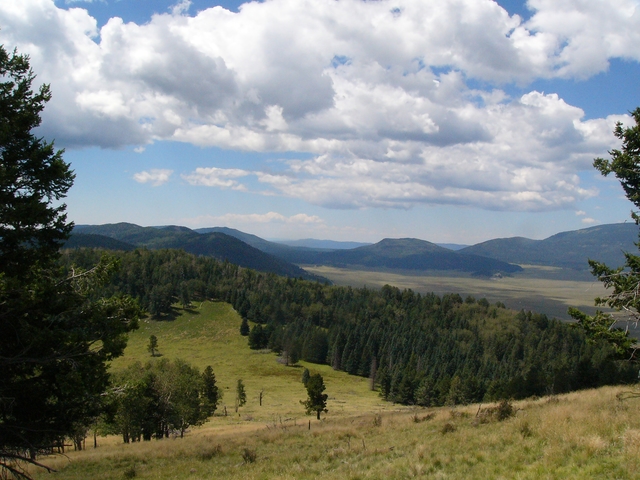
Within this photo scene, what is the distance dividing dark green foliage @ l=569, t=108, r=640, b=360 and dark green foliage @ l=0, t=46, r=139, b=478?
1771cm

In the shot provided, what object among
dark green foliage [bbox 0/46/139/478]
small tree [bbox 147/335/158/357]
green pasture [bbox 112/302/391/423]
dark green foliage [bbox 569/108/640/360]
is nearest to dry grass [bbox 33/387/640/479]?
dark green foliage [bbox 569/108/640/360]

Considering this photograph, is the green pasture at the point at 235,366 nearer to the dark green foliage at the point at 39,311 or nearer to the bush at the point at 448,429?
the bush at the point at 448,429

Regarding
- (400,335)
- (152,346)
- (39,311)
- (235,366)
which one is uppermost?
(39,311)

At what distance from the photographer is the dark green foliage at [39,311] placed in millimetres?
11297

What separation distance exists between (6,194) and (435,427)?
1849cm

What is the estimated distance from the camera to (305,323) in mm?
152625

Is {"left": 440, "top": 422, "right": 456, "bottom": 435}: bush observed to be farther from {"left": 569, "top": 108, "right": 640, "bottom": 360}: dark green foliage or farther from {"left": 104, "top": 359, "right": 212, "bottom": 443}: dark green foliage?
{"left": 104, "top": 359, "right": 212, "bottom": 443}: dark green foliage

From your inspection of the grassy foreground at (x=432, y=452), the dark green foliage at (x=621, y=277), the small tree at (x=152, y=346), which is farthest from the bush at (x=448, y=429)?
the small tree at (x=152, y=346)

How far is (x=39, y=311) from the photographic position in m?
11.9

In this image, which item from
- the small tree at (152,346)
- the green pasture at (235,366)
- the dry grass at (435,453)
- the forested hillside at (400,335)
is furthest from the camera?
the small tree at (152,346)

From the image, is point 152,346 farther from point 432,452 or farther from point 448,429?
point 432,452

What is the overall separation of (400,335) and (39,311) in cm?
13887

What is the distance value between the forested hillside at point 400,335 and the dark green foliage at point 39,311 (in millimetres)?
67644

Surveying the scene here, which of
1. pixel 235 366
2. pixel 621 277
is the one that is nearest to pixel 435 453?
pixel 621 277
